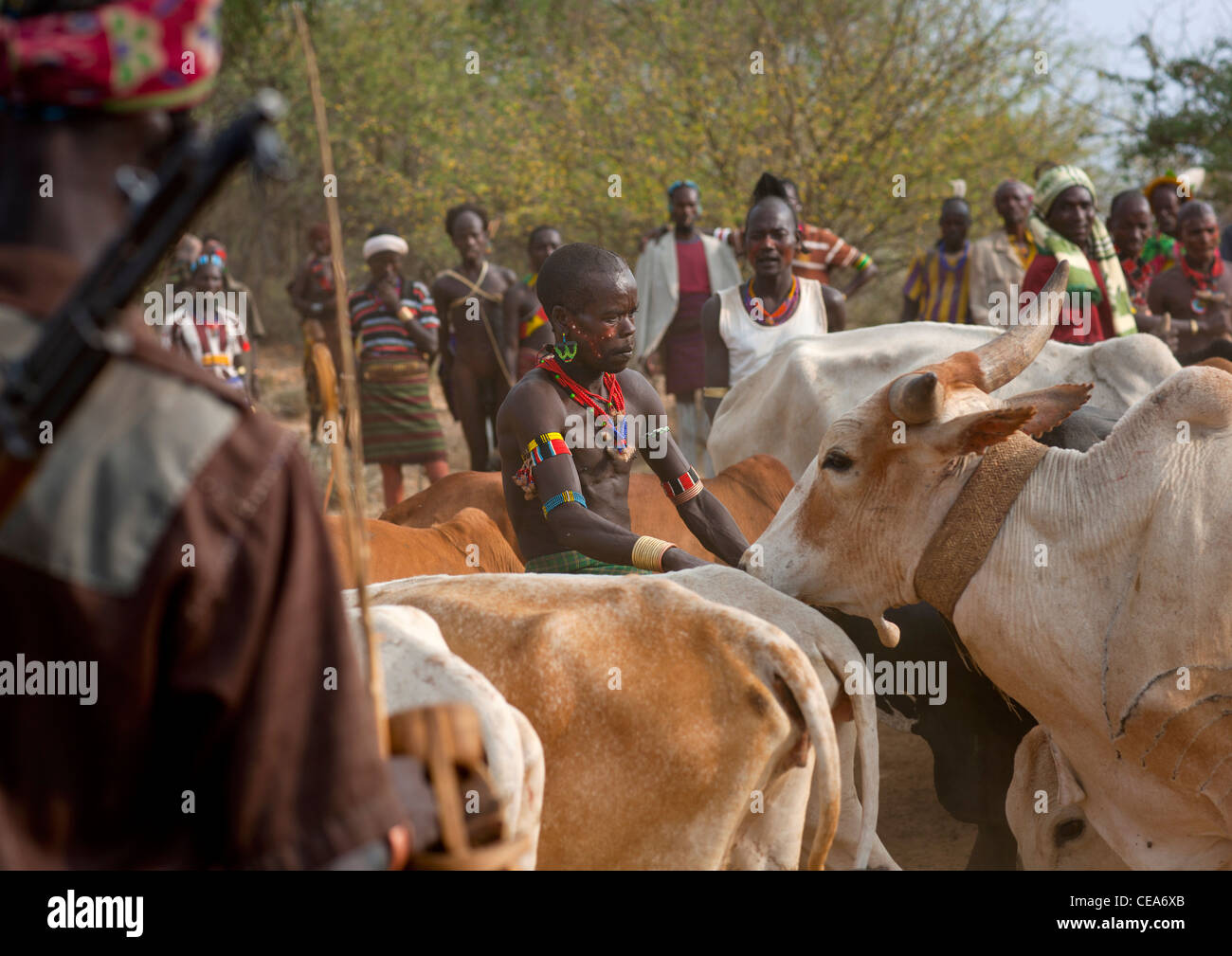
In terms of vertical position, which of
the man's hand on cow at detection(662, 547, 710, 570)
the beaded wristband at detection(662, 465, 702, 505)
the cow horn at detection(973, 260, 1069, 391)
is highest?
the cow horn at detection(973, 260, 1069, 391)

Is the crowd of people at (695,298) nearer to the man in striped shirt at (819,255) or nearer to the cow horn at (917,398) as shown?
the man in striped shirt at (819,255)

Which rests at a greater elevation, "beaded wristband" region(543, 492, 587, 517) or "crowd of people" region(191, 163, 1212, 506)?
"crowd of people" region(191, 163, 1212, 506)

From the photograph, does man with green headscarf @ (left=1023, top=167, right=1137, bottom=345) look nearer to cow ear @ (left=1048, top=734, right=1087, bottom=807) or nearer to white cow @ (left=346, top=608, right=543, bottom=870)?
cow ear @ (left=1048, top=734, right=1087, bottom=807)

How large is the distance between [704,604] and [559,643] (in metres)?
0.33

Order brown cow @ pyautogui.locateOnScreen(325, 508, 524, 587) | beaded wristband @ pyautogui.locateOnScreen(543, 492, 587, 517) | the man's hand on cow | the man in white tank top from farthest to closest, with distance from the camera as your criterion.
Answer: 1. the man in white tank top
2. brown cow @ pyautogui.locateOnScreen(325, 508, 524, 587)
3. beaded wristband @ pyautogui.locateOnScreen(543, 492, 587, 517)
4. the man's hand on cow

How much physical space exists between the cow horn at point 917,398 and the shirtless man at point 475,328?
6.12 meters

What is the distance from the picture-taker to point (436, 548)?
4.48m

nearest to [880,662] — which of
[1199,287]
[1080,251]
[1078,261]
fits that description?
[1078,261]

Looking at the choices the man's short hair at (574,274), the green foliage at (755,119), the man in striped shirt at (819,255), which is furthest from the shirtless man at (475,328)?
→ the man's short hair at (574,274)

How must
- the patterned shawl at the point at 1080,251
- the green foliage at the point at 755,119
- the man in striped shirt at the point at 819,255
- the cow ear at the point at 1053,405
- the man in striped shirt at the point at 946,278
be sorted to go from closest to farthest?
1. the cow ear at the point at 1053,405
2. the patterned shawl at the point at 1080,251
3. the man in striped shirt at the point at 819,255
4. the man in striped shirt at the point at 946,278
5. the green foliage at the point at 755,119

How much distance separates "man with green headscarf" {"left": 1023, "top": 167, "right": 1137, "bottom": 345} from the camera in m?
6.59

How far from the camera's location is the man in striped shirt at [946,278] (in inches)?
389

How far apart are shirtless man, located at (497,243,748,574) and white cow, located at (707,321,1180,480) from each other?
1137 millimetres

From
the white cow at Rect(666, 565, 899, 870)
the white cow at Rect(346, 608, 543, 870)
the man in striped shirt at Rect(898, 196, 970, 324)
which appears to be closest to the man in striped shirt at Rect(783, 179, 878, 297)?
the man in striped shirt at Rect(898, 196, 970, 324)
